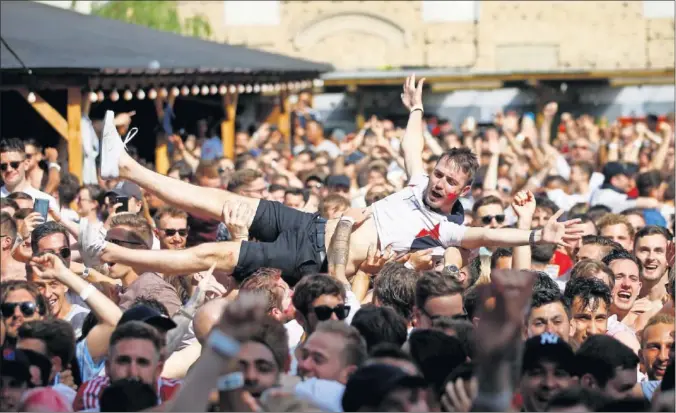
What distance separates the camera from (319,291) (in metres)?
6.18

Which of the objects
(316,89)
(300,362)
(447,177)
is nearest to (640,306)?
(447,177)

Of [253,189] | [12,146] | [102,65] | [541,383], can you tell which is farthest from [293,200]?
[541,383]

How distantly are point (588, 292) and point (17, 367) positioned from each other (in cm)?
311

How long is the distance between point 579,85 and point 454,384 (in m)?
28.4

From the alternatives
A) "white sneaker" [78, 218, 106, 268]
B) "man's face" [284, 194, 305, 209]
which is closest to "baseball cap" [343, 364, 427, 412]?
"white sneaker" [78, 218, 106, 268]

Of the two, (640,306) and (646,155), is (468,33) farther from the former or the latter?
(640,306)

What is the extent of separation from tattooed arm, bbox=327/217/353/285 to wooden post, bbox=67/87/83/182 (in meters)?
6.84

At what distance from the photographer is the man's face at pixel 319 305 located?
6.14 m

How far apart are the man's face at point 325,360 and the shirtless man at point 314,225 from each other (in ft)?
7.67

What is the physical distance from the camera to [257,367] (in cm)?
515

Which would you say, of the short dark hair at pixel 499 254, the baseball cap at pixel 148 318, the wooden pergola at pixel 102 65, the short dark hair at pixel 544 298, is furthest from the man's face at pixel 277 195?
the baseball cap at pixel 148 318

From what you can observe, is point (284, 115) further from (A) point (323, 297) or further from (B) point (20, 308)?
(A) point (323, 297)

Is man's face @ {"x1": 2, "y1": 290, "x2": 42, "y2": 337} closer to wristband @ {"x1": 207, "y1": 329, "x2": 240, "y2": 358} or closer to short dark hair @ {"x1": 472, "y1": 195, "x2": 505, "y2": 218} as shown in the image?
wristband @ {"x1": 207, "y1": 329, "x2": 240, "y2": 358}

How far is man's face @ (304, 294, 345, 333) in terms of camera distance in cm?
614
